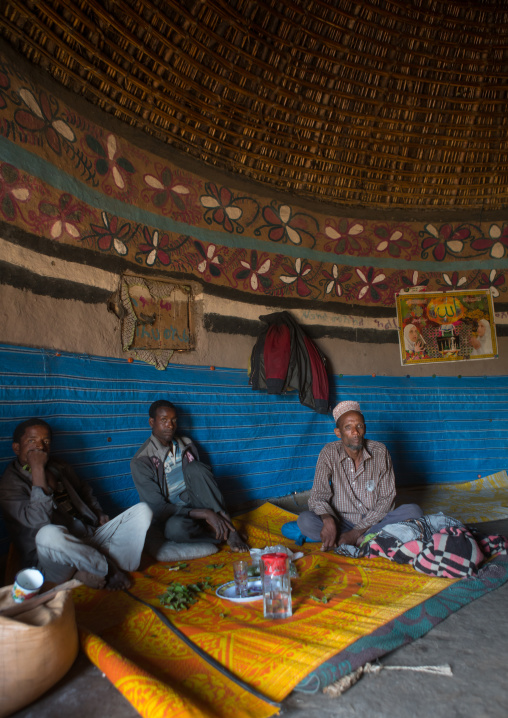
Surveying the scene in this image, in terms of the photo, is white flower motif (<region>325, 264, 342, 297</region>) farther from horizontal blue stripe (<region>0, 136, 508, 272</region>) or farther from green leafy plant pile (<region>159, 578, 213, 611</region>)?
green leafy plant pile (<region>159, 578, 213, 611</region>)

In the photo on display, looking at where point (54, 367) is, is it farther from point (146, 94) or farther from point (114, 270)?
point (146, 94)

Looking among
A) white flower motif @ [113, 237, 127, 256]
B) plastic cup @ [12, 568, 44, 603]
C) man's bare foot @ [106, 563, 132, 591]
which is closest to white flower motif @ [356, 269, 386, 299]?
white flower motif @ [113, 237, 127, 256]

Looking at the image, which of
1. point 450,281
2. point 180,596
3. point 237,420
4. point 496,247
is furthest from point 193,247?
point 496,247

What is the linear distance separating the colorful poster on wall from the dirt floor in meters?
3.74

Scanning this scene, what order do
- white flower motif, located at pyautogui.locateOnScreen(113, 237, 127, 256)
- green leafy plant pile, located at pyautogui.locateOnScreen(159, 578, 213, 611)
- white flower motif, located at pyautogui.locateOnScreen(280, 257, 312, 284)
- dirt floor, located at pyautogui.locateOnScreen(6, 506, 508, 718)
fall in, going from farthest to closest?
white flower motif, located at pyautogui.locateOnScreen(280, 257, 312, 284)
white flower motif, located at pyautogui.locateOnScreen(113, 237, 127, 256)
green leafy plant pile, located at pyautogui.locateOnScreen(159, 578, 213, 611)
dirt floor, located at pyautogui.locateOnScreen(6, 506, 508, 718)

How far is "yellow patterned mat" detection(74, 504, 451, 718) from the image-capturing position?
5.18ft

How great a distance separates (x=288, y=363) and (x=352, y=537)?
→ 179 centimetres

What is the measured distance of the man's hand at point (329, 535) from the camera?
306 cm

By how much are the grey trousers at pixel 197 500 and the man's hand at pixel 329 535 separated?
72 cm

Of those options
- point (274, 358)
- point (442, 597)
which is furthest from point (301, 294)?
point (442, 597)

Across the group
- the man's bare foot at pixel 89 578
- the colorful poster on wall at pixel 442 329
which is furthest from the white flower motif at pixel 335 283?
the man's bare foot at pixel 89 578

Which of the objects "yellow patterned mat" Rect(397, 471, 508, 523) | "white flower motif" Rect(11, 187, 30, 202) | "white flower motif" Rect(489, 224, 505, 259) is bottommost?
"yellow patterned mat" Rect(397, 471, 508, 523)

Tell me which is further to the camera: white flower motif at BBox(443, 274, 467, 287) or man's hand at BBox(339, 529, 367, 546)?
white flower motif at BBox(443, 274, 467, 287)

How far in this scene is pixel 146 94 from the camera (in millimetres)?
3941
